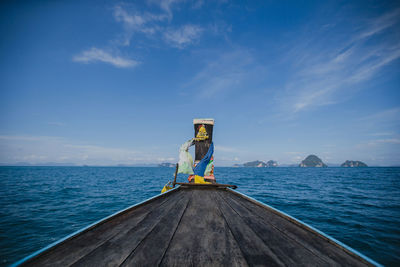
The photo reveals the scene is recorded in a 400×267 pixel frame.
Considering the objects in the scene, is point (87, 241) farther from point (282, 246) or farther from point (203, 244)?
point (282, 246)

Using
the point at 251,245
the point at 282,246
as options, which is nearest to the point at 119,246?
the point at 251,245

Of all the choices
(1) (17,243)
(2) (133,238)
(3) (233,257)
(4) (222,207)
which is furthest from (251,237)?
(1) (17,243)

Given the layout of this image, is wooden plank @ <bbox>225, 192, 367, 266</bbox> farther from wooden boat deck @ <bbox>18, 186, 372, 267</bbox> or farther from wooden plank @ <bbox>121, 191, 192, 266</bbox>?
wooden plank @ <bbox>121, 191, 192, 266</bbox>

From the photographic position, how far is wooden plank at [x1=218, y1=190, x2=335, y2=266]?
1.62m

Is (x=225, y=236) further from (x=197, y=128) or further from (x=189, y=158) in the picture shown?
(x=197, y=128)

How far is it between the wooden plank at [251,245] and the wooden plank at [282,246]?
0.06m

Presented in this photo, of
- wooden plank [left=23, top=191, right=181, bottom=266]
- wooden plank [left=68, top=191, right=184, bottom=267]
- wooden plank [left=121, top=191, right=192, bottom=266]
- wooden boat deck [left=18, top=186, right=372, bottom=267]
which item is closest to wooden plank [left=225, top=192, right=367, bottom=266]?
wooden boat deck [left=18, top=186, right=372, bottom=267]

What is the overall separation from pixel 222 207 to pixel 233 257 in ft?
5.83

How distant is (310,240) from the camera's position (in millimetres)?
2031

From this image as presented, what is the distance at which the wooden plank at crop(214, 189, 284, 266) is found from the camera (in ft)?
5.24

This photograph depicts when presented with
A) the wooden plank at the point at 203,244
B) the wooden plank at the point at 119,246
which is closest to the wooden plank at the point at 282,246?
the wooden plank at the point at 203,244

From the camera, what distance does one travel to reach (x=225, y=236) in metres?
2.12

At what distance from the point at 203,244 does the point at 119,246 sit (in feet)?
3.42

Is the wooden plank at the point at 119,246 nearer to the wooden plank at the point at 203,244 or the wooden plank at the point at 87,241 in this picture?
the wooden plank at the point at 87,241
